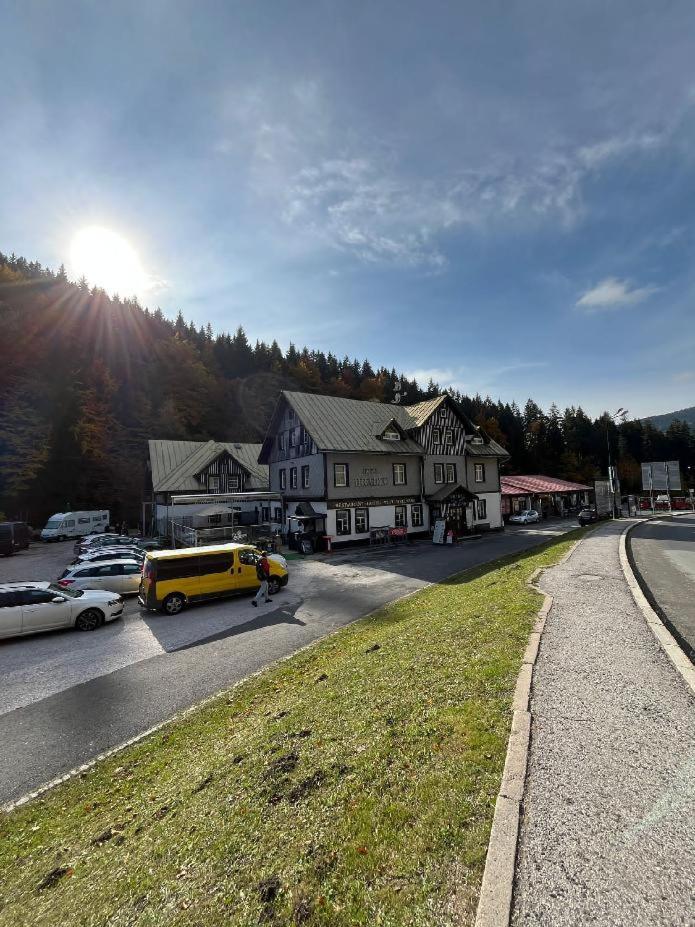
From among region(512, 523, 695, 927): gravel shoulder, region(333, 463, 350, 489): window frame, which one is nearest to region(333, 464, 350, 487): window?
region(333, 463, 350, 489): window frame

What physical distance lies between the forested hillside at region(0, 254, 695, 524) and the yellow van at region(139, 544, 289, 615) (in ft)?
137

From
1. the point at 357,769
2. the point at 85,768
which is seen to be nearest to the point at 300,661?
the point at 85,768

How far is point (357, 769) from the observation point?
489cm

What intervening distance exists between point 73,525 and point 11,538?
891cm

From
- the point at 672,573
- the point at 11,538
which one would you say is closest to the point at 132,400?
the point at 11,538

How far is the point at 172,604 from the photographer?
15.5m

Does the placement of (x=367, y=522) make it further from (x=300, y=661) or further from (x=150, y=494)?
(x=150, y=494)

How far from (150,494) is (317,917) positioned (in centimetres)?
5049

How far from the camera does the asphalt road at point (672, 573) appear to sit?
31.5 feet

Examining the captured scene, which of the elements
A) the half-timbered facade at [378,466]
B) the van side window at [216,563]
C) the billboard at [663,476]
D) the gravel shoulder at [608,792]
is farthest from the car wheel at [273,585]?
the billboard at [663,476]

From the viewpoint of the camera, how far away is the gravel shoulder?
10.0 feet

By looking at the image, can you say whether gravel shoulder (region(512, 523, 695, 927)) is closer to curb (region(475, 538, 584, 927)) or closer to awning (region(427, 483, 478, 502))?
curb (region(475, 538, 584, 927))

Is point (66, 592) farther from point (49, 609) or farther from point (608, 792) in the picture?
point (608, 792)

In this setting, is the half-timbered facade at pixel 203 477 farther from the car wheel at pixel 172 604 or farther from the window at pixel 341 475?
the car wheel at pixel 172 604
